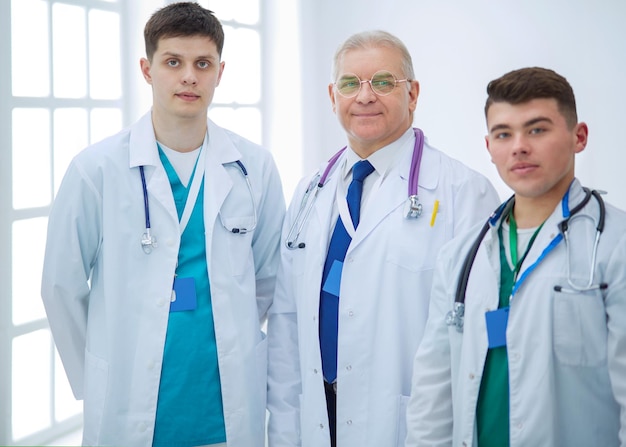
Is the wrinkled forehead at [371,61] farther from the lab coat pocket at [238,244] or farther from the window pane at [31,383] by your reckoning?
the window pane at [31,383]

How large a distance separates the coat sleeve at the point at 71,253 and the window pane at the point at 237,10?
6.29ft

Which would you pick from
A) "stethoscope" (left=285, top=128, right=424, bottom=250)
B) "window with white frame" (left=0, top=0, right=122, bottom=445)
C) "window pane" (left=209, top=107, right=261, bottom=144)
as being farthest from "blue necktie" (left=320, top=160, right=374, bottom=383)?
"window pane" (left=209, top=107, right=261, bottom=144)

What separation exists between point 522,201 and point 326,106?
2.73m

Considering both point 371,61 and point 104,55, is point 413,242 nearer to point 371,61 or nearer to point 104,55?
point 371,61

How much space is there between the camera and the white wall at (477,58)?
356 cm

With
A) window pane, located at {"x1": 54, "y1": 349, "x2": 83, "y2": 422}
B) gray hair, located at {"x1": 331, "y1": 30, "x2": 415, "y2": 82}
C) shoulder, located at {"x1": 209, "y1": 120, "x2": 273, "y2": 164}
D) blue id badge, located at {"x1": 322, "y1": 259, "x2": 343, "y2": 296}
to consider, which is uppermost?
gray hair, located at {"x1": 331, "y1": 30, "x2": 415, "y2": 82}

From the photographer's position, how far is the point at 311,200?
227cm

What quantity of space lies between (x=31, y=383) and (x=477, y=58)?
273cm

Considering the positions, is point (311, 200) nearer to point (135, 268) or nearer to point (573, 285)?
point (135, 268)

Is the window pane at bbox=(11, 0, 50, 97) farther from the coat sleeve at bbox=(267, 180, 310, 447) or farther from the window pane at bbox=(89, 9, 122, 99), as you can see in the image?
the coat sleeve at bbox=(267, 180, 310, 447)

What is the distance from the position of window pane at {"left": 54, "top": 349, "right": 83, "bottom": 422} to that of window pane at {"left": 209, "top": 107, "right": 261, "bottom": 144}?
4.95 ft

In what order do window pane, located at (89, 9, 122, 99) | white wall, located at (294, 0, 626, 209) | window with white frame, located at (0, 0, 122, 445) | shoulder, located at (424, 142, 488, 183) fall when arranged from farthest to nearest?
white wall, located at (294, 0, 626, 209) → window pane, located at (89, 9, 122, 99) → window with white frame, located at (0, 0, 122, 445) → shoulder, located at (424, 142, 488, 183)

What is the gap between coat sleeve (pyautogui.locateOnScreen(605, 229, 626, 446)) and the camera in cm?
154

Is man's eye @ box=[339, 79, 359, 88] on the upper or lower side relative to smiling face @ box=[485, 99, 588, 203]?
upper
